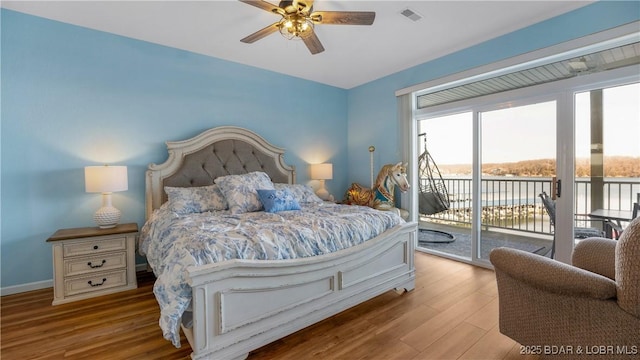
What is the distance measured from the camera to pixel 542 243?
302 centimetres

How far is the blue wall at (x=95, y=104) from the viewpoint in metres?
2.51

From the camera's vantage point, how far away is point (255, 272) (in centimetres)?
164

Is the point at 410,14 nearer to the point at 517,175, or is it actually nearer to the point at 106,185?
the point at 517,175

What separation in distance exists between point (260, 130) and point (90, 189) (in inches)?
81.4

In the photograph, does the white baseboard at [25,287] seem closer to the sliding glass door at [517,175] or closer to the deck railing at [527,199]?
the sliding glass door at [517,175]

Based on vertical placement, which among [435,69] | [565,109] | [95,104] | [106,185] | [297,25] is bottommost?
[106,185]

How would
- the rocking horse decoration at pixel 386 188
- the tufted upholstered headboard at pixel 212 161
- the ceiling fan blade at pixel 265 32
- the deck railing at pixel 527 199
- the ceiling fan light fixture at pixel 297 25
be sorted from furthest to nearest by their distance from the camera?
the rocking horse decoration at pixel 386 188 → the tufted upholstered headboard at pixel 212 161 → the deck railing at pixel 527 199 → the ceiling fan blade at pixel 265 32 → the ceiling fan light fixture at pixel 297 25

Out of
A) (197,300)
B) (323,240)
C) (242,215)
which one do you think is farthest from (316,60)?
(197,300)

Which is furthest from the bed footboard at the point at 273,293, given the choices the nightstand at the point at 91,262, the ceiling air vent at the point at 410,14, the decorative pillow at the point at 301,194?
the ceiling air vent at the point at 410,14

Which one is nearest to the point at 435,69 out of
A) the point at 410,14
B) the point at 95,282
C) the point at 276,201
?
the point at 410,14

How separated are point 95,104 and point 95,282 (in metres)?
1.78

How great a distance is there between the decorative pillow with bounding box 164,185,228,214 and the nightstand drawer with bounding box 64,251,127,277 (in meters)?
0.65

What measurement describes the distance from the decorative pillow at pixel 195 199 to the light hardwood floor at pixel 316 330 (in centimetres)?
85

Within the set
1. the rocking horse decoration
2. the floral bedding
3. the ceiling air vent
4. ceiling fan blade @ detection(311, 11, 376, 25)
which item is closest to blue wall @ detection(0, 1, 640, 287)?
the floral bedding
